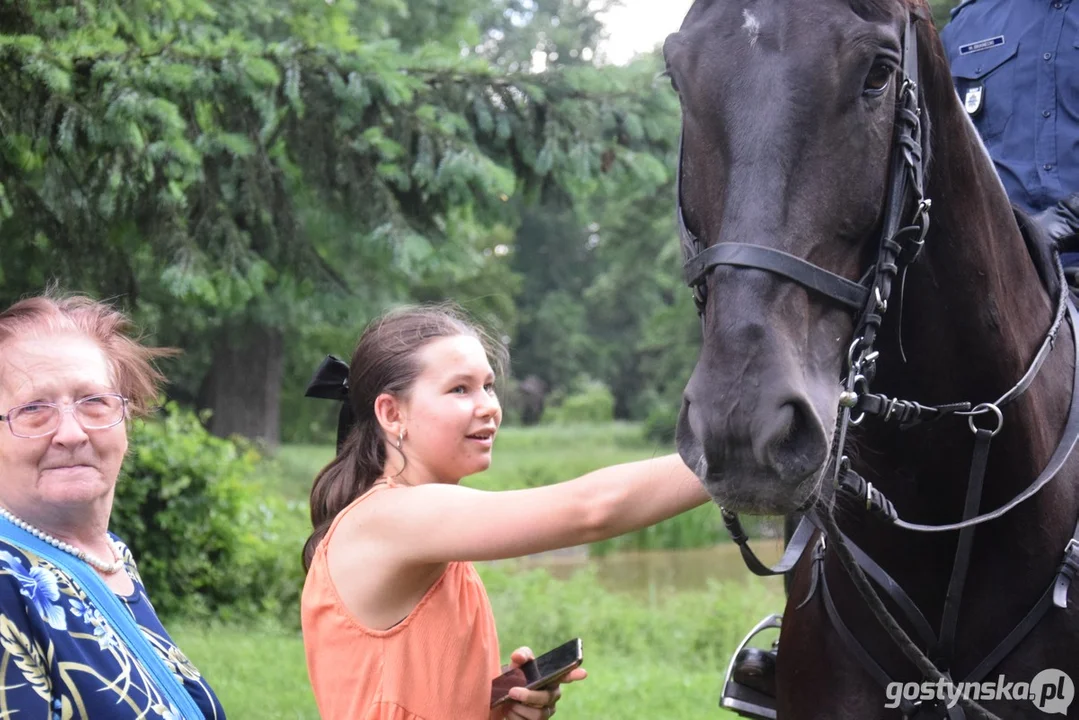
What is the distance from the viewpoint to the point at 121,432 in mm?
2621

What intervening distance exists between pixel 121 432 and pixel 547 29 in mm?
47382

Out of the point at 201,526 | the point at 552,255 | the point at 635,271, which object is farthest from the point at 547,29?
the point at 201,526

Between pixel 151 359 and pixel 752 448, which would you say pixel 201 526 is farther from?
pixel 752 448

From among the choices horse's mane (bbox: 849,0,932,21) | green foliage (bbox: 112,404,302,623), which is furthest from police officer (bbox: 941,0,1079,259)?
green foliage (bbox: 112,404,302,623)

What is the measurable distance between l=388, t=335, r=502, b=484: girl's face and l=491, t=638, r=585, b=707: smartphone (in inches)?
18.2

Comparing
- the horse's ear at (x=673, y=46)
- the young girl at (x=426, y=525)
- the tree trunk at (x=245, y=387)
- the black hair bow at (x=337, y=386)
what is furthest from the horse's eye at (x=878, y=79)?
the tree trunk at (x=245, y=387)

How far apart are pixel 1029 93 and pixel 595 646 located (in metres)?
7.02

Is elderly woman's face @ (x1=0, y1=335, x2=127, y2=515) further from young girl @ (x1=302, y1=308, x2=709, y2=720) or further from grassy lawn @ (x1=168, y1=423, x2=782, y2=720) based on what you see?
grassy lawn @ (x1=168, y1=423, x2=782, y2=720)

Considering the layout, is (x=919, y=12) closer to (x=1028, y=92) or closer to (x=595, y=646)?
(x=1028, y=92)

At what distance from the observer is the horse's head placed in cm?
192

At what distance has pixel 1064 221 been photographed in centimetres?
299

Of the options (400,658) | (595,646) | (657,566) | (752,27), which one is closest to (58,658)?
(400,658)

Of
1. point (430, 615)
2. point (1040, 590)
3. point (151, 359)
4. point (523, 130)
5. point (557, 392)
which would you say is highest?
point (523, 130)

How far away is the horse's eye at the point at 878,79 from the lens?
2.17 m
